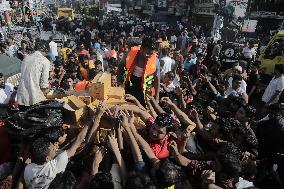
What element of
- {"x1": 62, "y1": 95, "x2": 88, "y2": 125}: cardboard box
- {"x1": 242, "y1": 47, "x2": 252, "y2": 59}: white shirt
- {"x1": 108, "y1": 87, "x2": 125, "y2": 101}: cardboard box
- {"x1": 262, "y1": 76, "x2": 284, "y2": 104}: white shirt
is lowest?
{"x1": 242, "y1": 47, "x2": 252, "y2": 59}: white shirt

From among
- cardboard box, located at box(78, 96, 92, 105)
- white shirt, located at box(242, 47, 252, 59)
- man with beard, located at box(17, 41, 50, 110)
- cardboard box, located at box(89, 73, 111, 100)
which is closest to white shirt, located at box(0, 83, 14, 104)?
man with beard, located at box(17, 41, 50, 110)

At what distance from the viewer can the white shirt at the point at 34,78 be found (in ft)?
16.4

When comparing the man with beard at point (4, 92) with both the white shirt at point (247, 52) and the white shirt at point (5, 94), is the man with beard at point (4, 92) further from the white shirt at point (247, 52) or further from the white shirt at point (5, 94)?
the white shirt at point (247, 52)

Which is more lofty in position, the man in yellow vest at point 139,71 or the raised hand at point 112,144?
the man in yellow vest at point 139,71

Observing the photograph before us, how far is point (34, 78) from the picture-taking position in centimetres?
503

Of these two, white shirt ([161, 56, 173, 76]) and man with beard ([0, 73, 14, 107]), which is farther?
white shirt ([161, 56, 173, 76])

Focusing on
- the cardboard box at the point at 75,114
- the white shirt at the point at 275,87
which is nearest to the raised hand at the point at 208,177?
the cardboard box at the point at 75,114

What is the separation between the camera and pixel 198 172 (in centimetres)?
336

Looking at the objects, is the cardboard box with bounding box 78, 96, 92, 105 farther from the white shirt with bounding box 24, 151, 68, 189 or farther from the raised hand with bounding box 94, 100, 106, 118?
the white shirt with bounding box 24, 151, 68, 189

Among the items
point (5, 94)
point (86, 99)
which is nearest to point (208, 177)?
point (86, 99)

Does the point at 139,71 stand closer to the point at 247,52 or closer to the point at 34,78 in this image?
the point at 34,78

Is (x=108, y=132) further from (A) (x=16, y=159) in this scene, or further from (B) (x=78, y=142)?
(A) (x=16, y=159)

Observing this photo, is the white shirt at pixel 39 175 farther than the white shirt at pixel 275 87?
No

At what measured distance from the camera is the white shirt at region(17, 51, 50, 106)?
500 centimetres
